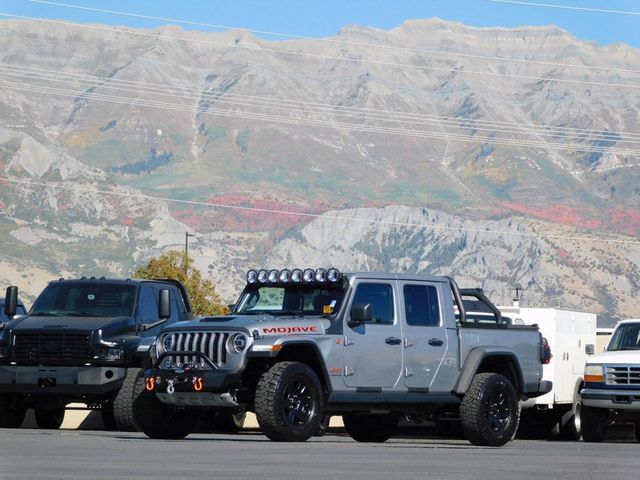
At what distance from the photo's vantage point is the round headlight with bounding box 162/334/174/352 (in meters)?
19.1

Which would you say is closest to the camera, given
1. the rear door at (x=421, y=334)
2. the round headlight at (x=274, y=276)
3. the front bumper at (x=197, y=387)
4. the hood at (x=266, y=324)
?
the front bumper at (x=197, y=387)

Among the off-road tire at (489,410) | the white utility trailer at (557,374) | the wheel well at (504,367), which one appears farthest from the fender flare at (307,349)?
the white utility trailer at (557,374)

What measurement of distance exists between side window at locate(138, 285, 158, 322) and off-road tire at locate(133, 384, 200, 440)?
4.86 m

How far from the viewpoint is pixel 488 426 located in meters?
20.3

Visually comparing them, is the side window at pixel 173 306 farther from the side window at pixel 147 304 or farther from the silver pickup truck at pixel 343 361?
the silver pickup truck at pixel 343 361

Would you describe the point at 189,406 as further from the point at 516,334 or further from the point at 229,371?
the point at 516,334

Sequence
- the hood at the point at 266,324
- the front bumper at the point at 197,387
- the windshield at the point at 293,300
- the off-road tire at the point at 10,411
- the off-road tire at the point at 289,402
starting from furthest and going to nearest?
the off-road tire at the point at 10,411 → the windshield at the point at 293,300 → the hood at the point at 266,324 → the front bumper at the point at 197,387 → the off-road tire at the point at 289,402

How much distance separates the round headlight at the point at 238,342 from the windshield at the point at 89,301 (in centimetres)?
621

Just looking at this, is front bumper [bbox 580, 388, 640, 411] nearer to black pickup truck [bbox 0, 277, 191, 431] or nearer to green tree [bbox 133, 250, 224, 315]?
black pickup truck [bbox 0, 277, 191, 431]

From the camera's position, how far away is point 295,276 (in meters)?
19.6

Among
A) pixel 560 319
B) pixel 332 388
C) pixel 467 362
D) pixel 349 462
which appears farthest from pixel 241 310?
pixel 560 319

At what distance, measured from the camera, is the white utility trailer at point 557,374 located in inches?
1153

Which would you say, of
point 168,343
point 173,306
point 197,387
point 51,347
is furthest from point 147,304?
point 197,387

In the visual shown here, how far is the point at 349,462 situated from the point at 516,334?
7331 mm
